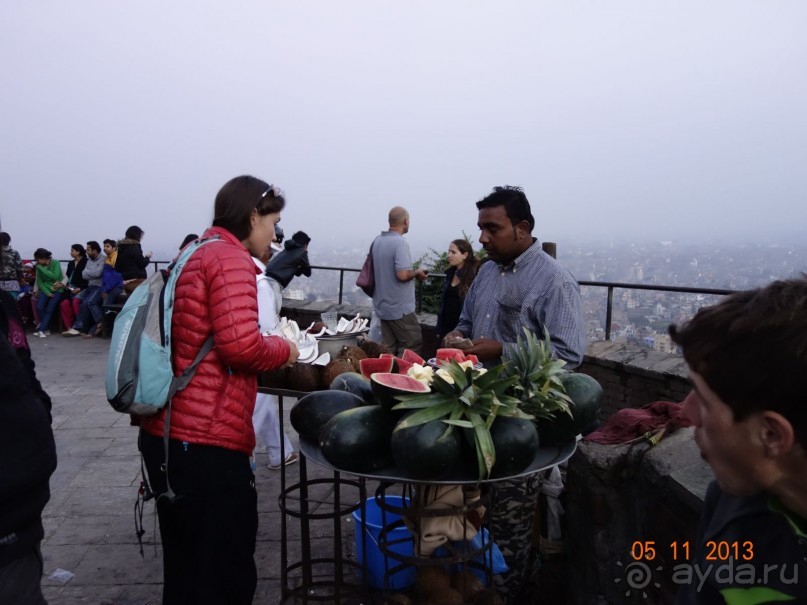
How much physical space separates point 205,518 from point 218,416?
458 mm

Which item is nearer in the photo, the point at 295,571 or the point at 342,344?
the point at 342,344

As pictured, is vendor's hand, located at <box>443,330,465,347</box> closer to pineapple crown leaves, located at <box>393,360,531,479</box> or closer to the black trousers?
pineapple crown leaves, located at <box>393,360,531,479</box>

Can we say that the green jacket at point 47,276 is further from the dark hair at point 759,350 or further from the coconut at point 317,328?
the dark hair at point 759,350

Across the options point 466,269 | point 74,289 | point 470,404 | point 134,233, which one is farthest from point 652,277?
point 74,289

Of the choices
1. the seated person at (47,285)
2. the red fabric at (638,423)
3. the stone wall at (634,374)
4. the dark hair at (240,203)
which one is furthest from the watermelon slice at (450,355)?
the seated person at (47,285)

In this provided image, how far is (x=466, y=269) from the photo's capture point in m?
6.69

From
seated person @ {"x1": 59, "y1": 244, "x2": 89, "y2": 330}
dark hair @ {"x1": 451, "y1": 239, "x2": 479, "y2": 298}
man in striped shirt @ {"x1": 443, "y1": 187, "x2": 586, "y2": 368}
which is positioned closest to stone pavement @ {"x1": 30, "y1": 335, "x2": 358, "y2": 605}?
man in striped shirt @ {"x1": 443, "y1": 187, "x2": 586, "y2": 368}

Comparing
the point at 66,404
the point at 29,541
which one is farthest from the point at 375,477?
the point at 66,404

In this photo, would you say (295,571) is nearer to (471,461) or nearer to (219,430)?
(219,430)

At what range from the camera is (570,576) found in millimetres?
3244

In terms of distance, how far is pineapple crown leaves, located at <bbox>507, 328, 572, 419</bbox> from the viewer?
7.52 ft

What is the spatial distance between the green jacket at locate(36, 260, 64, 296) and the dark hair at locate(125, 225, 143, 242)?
2528 millimetres

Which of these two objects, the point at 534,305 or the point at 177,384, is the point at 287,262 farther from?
the point at 177,384

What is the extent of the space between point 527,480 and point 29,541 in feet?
7.33
